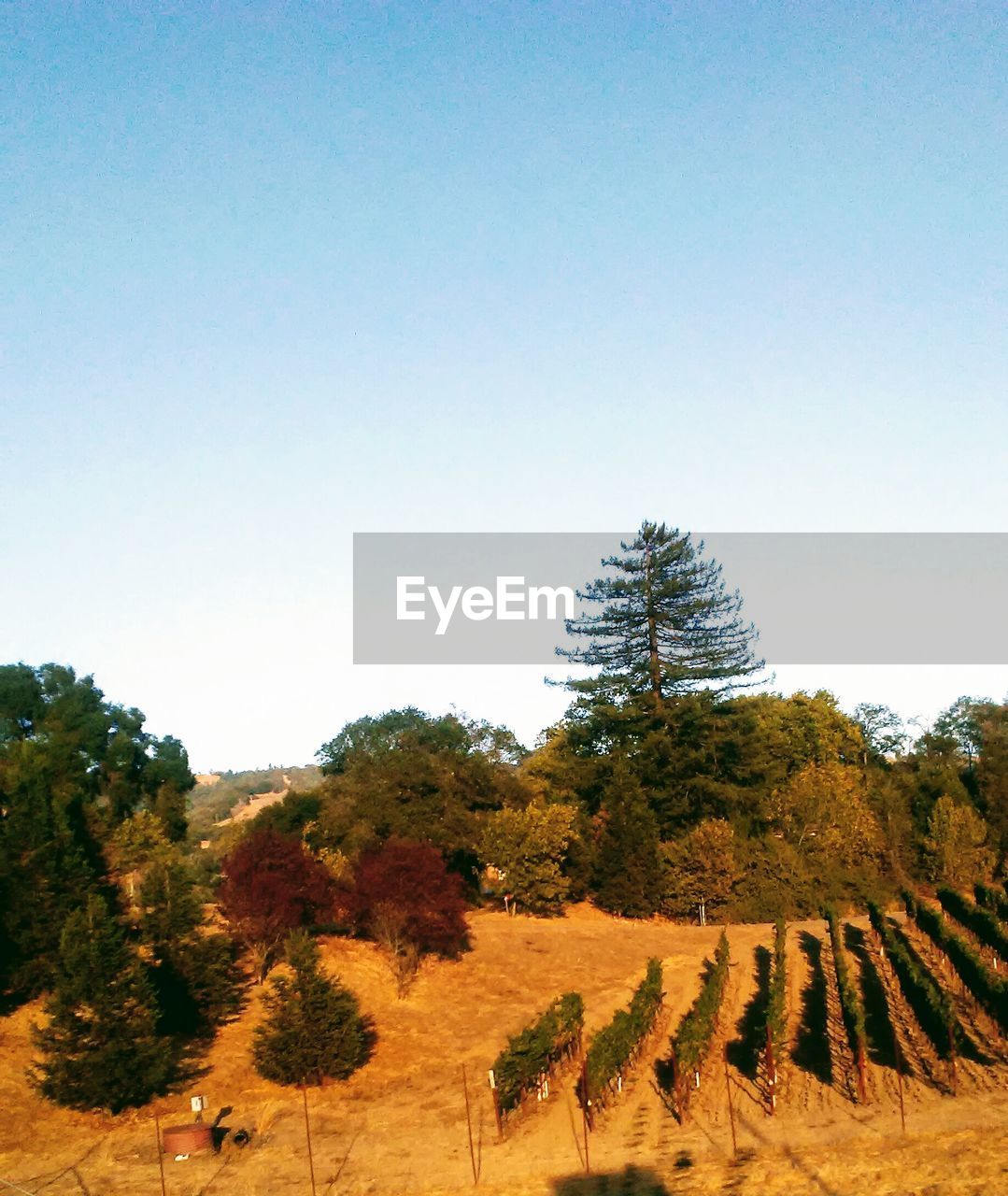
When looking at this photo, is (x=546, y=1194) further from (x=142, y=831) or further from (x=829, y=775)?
(x=829, y=775)

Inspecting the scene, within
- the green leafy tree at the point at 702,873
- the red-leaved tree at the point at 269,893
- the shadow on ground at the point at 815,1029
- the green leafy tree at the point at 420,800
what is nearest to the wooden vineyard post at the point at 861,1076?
the shadow on ground at the point at 815,1029

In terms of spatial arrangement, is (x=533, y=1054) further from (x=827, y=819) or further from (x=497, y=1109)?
(x=827, y=819)

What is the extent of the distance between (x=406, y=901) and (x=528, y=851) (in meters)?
13.6

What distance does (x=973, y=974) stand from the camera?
26.0 meters

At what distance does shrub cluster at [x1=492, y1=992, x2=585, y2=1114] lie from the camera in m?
19.9

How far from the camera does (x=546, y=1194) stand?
16.3m

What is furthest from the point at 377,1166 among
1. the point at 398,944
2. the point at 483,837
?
the point at 483,837

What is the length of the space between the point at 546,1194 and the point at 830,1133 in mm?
5352

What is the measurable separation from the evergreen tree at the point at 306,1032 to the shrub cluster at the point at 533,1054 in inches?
156

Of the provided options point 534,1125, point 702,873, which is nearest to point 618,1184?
point 534,1125

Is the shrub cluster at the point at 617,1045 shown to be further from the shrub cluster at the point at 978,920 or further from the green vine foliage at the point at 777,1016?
the shrub cluster at the point at 978,920

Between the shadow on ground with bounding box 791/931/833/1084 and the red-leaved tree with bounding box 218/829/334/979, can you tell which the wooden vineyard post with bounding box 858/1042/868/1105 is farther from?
the red-leaved tree with bounding box 218/829/334/979

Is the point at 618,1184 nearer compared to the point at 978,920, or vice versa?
the point at 618,1184

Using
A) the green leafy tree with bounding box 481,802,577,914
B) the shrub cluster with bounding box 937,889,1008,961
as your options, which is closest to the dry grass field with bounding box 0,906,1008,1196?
the shrub cluster with bounding box 937,889,1008,961
